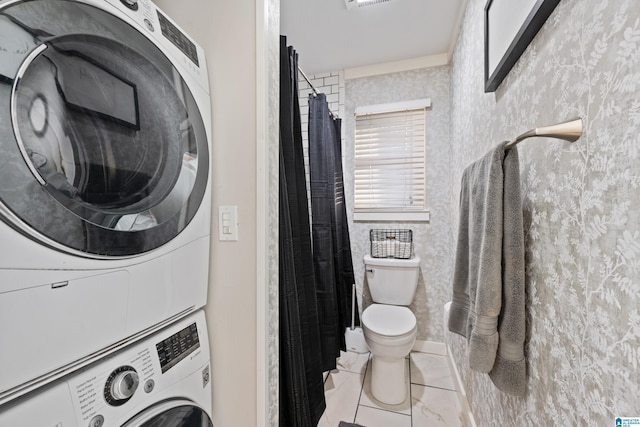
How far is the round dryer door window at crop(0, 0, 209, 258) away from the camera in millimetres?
435

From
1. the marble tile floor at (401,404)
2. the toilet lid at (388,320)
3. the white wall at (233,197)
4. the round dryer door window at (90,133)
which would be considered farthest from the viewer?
the toilet lid at (388,320)

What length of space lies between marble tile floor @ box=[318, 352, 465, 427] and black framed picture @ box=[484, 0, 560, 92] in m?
1.75

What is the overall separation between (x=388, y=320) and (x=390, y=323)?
40 millimetres

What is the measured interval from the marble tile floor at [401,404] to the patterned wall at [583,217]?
31.3 inches

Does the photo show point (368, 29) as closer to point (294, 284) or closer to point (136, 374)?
point (294, 284)

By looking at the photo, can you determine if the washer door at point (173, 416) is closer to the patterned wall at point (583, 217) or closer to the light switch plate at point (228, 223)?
the light switch plate at point (228, 223)

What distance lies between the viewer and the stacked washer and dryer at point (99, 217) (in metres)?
0.44

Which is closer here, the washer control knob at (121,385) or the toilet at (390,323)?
the washer control knob at (121,385)

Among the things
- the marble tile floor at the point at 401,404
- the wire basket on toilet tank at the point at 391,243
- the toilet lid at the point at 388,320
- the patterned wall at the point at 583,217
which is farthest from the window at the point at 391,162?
the patterned wall at the point at 583,217

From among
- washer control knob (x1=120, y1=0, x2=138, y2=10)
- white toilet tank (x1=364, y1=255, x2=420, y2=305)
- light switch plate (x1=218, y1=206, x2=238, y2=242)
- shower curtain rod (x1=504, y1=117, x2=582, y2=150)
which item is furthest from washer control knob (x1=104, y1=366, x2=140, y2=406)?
white toilet tank (x1=364, y1=255, x2=420, y2=305)

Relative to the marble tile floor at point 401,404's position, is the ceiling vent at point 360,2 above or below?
above

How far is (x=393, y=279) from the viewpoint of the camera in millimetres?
2053

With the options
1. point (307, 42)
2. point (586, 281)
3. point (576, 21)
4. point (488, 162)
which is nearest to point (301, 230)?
point (488, 162)

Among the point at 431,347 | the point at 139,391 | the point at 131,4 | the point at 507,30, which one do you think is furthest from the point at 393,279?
the point at 131,4
